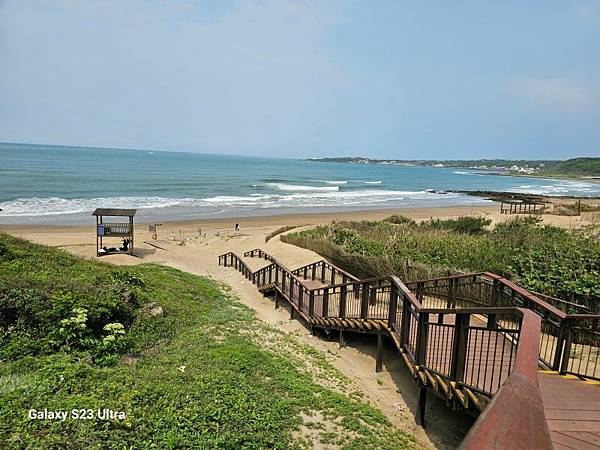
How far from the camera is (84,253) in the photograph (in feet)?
72.8

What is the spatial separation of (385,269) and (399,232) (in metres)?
6.97

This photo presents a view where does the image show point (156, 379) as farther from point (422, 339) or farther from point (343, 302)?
point (343, 302)

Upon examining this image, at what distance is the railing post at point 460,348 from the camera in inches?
214

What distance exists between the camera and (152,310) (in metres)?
9.40

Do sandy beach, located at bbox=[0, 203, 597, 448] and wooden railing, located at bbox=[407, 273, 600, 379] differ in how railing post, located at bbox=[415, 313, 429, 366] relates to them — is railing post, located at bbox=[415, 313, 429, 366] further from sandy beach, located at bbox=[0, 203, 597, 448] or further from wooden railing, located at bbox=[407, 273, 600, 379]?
wooden railing, located at bbox=[407, 273, 600, 379]

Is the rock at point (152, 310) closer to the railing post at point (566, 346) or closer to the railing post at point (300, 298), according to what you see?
the railing post at point (300, 298)

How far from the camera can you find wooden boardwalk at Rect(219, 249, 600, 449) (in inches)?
65.6

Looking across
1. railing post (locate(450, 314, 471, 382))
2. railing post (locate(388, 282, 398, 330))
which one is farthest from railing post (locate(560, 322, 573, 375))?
railing post (locate(388, 282, 398, 330))

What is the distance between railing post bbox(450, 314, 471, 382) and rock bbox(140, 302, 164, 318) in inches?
253

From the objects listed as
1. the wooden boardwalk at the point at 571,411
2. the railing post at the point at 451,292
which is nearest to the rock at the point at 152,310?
the railing post at the point at 451,292

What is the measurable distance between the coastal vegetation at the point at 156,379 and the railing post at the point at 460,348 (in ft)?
3.89

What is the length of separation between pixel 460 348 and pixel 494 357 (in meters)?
0.46

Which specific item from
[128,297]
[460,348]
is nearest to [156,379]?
[128,297]

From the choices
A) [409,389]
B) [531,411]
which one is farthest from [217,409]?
[531,411]
